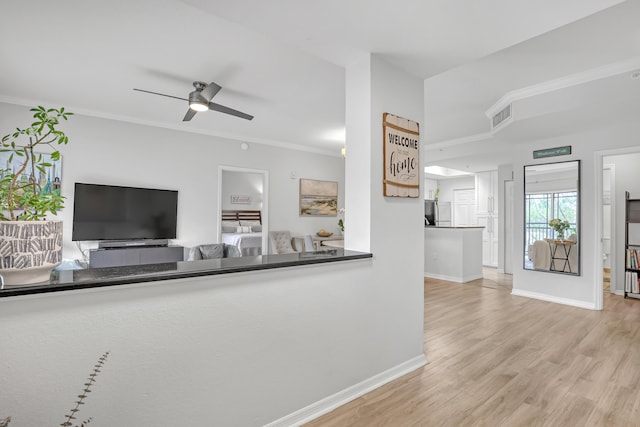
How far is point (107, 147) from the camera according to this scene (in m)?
4.66

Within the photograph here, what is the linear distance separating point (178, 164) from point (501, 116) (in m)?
4.88

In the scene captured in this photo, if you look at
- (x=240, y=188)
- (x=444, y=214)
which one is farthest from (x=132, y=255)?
(x=444, y=214)

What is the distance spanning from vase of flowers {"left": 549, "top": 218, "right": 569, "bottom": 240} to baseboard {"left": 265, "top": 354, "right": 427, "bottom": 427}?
3.25 meters

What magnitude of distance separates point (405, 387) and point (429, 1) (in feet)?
8.00

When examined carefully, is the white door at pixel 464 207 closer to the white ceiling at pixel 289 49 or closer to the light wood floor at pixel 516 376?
the white ceiling at pixel 289 49

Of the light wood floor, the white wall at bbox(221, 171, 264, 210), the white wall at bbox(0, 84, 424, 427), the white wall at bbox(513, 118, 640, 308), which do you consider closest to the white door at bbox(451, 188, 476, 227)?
the white wall at bbox(513, 118, 640, 308)

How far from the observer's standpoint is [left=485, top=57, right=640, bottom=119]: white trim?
9.68 feet

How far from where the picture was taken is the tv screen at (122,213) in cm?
442

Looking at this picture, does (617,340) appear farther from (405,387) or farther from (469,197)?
(469,197)

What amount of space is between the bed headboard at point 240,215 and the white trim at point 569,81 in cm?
631

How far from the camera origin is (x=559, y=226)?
4398 millimetres

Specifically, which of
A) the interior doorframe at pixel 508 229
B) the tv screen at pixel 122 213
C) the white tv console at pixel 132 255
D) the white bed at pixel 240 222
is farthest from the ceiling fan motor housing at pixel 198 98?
the interior doorframe at pixel 508 229

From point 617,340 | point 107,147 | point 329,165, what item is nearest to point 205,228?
point 107,147

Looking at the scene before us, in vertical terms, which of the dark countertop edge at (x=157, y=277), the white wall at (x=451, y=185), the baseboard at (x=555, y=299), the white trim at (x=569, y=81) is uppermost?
the white trim at (x=569, y=81)
